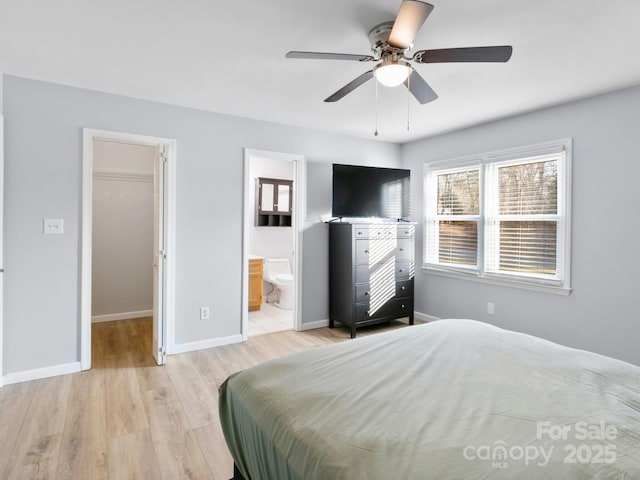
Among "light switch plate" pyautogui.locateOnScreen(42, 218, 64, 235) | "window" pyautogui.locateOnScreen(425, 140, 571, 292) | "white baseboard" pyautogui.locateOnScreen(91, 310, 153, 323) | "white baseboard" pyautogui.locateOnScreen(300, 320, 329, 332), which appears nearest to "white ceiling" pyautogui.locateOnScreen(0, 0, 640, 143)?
"window" pyautogui.locateOnScreen(425, 140, 571, 292)

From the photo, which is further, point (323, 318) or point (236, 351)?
point (323, 318)

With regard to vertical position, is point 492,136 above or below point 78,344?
above

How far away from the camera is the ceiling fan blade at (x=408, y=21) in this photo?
5.02 ft

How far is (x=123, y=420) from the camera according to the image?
92.4 inches

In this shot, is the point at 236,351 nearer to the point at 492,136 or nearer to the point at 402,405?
the point at 402,405

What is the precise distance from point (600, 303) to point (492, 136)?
6.42 feet

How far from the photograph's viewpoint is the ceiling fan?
1.62m

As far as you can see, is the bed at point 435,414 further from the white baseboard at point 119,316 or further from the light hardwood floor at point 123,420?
the white baseboard at point 119,316

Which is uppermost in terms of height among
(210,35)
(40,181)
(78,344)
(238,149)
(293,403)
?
(210,35)

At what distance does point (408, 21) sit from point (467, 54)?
1.30 feet

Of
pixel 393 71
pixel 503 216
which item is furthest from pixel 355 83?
pixel 503 216

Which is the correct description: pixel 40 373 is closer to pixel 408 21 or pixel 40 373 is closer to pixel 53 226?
pixel 53 226

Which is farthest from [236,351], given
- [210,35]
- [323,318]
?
[210,35]

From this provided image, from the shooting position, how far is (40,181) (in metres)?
2.92
